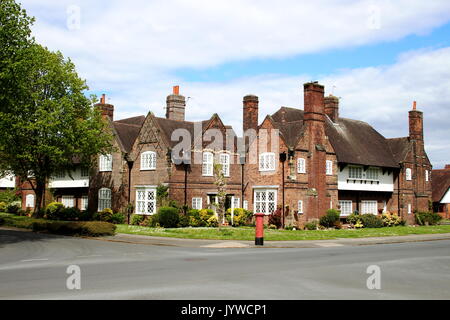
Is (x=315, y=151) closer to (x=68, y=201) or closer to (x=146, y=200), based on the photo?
(x=146, y=200)

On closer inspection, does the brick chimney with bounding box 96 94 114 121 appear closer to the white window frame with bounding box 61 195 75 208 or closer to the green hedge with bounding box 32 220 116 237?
the white window frame with bounding box 61 195 75 208

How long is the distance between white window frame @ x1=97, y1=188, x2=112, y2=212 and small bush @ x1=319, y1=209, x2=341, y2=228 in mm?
18079

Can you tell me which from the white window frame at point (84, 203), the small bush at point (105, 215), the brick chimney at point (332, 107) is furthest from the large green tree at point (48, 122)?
the brick chimney at point (332, 107)

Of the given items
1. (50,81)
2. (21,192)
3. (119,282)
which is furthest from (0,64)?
(21,192)

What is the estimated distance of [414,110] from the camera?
50031 mm

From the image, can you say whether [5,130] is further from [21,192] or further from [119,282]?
[21,192]

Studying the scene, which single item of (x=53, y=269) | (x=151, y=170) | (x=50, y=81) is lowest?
(x=53, y=269)

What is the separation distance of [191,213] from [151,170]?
4.89m

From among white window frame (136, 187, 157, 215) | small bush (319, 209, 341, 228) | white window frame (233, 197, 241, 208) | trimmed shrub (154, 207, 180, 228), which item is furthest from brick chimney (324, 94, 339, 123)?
trimmed shrub (154, 207, 180, 228)

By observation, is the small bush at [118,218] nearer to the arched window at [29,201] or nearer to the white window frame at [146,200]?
the white window frame at [146,200]

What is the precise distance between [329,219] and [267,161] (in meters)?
6.85

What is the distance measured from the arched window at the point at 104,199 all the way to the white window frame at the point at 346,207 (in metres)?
20.5

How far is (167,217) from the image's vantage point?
1390 inches

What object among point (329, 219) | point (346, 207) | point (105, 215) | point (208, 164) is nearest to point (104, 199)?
point (105, 215)
